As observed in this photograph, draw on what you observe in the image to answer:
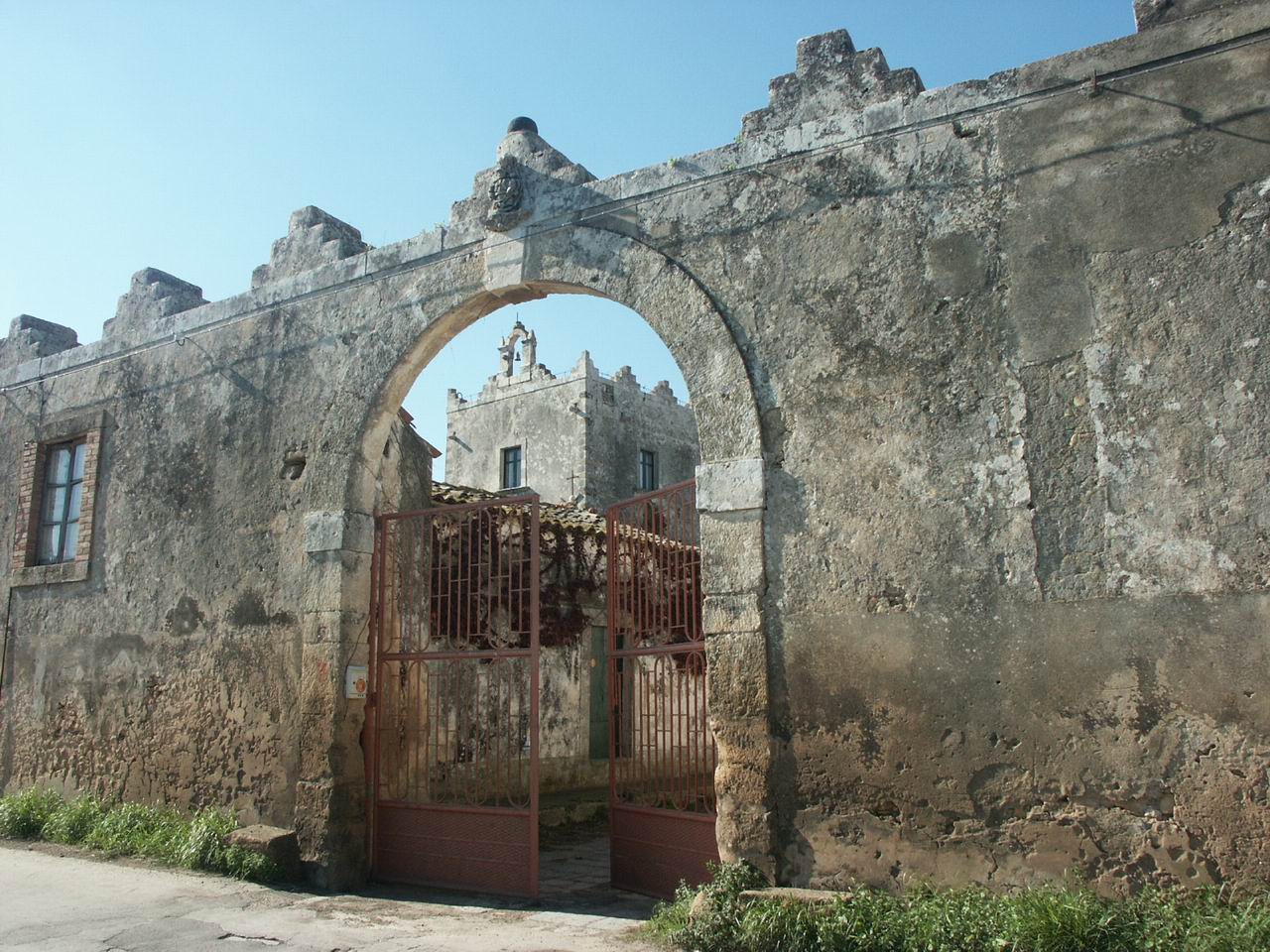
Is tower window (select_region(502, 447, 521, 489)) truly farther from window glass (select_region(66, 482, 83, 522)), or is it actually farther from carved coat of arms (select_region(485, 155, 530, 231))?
carved coat of arms (select_region(485, 155, 530, 231))

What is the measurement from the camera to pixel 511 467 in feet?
86.1

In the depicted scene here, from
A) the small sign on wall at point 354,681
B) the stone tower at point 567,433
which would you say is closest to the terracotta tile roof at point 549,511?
the small sign on wall at point 354,681

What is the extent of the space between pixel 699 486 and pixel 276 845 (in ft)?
11.8

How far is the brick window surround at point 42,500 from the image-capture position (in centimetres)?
867

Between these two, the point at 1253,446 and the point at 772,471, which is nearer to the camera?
the point at 1253,446

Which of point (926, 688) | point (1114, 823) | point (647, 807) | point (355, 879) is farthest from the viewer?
point (355, 879)

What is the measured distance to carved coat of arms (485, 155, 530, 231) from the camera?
6789mm

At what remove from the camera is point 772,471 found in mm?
5645

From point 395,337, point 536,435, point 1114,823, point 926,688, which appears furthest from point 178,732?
point 536,435

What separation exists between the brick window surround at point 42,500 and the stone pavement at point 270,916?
249cm

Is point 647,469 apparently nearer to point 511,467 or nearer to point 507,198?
point 511,467

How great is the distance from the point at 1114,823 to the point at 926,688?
973mm

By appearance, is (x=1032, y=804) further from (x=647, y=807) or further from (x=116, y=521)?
(x=116, y=521)

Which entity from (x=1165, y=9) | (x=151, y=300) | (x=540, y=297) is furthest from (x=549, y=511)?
(x=1165, y=9)
